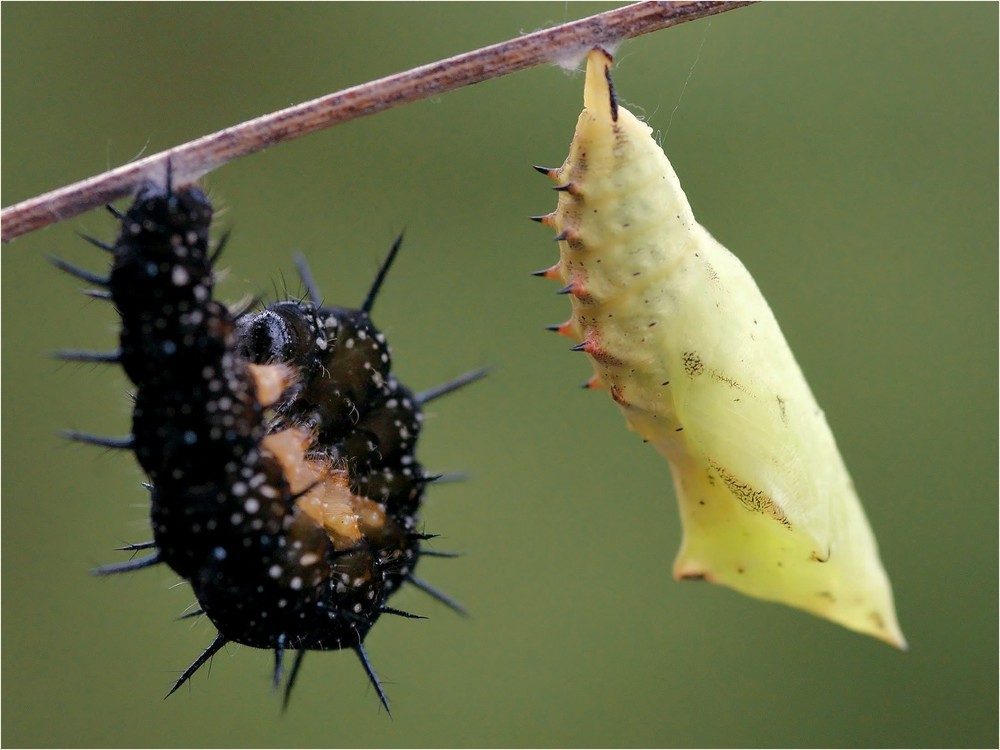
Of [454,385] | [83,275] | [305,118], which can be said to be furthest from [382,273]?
[83,275]

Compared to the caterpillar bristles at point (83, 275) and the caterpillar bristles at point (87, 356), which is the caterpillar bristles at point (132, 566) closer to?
the caterpillar bristles at point (87, 356)

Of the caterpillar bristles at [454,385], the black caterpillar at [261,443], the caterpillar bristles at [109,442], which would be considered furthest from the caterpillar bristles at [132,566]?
the caterpillar bristles at [454,385]

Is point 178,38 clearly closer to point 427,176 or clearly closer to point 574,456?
point 427,176

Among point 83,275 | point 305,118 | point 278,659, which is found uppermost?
point 305,118

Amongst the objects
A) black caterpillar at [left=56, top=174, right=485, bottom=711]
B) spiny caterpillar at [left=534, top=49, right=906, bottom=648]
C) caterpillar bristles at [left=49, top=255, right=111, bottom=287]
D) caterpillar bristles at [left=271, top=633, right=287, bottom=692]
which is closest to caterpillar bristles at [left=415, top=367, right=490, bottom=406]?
black caterpillar at [left=56, top=174, right=485, bottom=711]

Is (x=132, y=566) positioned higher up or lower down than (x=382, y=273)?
lower down

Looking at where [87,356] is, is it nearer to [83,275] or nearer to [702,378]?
[83,275]

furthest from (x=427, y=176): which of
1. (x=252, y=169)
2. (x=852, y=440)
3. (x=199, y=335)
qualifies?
(x=199, y=335)

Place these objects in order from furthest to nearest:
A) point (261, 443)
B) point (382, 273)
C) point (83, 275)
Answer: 1. point (382, 273)
2. point (261, 443)
3. point (83, 275)
